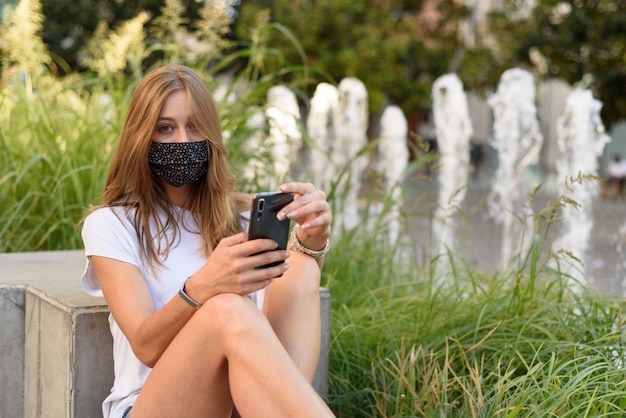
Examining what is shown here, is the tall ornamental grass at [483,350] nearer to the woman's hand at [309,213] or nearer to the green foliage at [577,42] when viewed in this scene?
the woman's hand at [309,213]

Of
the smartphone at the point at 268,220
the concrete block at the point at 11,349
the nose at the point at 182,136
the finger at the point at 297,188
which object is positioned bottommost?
the concrete block at the point at 11,349

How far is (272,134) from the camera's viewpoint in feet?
16.7

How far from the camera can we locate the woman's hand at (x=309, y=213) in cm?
243

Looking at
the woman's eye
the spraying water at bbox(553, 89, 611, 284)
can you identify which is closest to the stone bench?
the woman's eye

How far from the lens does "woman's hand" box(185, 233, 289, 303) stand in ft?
7.34

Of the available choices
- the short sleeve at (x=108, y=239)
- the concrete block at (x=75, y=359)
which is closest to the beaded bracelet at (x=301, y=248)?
the short sleeve at (x=108, y=239)

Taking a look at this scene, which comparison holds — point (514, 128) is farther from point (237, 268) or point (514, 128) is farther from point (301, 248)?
point (237, 268)

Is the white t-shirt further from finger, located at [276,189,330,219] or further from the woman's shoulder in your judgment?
finger, located at [276,189,330,219]

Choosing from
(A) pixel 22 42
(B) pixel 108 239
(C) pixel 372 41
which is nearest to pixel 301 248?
(B) pixel 108 239

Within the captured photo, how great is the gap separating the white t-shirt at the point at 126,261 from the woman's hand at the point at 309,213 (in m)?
0.31

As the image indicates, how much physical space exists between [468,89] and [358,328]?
61.6 ft

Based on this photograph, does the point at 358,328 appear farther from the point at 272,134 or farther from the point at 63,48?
the point at 63,48

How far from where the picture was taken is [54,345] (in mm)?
2818

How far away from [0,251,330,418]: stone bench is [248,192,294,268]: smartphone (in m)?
0.69
